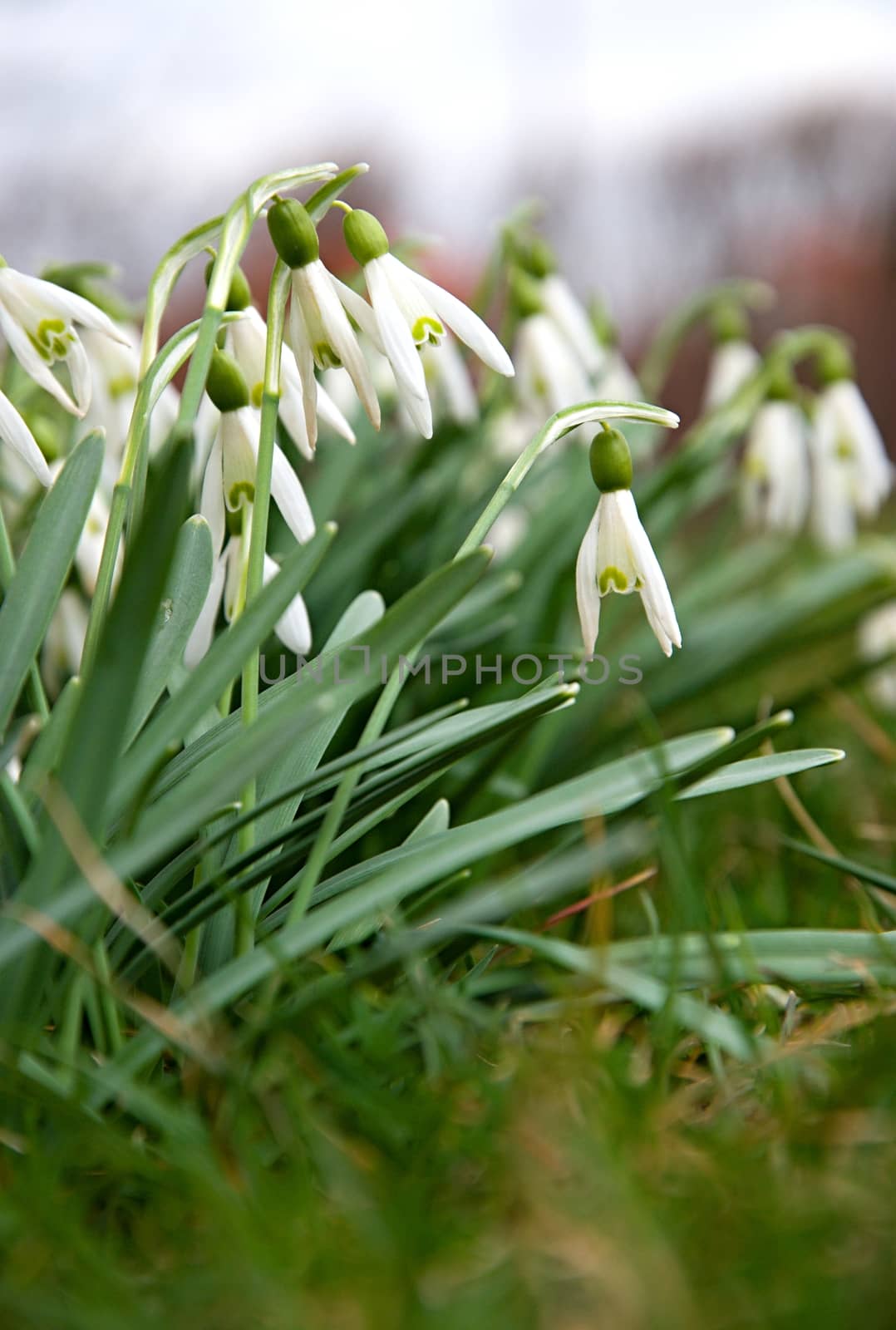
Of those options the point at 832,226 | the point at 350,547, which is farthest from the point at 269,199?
the point at 832,226

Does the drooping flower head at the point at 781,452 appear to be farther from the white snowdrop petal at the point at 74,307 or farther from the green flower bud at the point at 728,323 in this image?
the white snowdrop petal at the point at 74,307

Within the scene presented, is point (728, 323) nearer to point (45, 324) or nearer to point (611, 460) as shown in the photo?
point (611, 460)

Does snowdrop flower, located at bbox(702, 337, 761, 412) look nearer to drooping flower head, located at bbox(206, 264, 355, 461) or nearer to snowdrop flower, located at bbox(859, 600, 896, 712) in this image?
snowdrop flower, located at bbox(859, 600, 896, 712)

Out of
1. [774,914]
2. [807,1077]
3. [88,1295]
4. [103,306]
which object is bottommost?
[774,914]

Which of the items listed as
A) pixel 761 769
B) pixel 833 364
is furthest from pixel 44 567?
pixel 833 364

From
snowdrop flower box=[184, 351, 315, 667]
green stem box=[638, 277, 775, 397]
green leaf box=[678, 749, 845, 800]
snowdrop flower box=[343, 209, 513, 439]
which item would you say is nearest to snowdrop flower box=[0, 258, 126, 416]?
snowdrop flower box=[184, 351, 315, 667]

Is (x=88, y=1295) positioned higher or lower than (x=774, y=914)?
higher

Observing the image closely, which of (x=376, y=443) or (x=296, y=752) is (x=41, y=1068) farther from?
(x=376, y=443)

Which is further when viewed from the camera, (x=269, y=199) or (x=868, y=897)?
(x=868, y=897)
